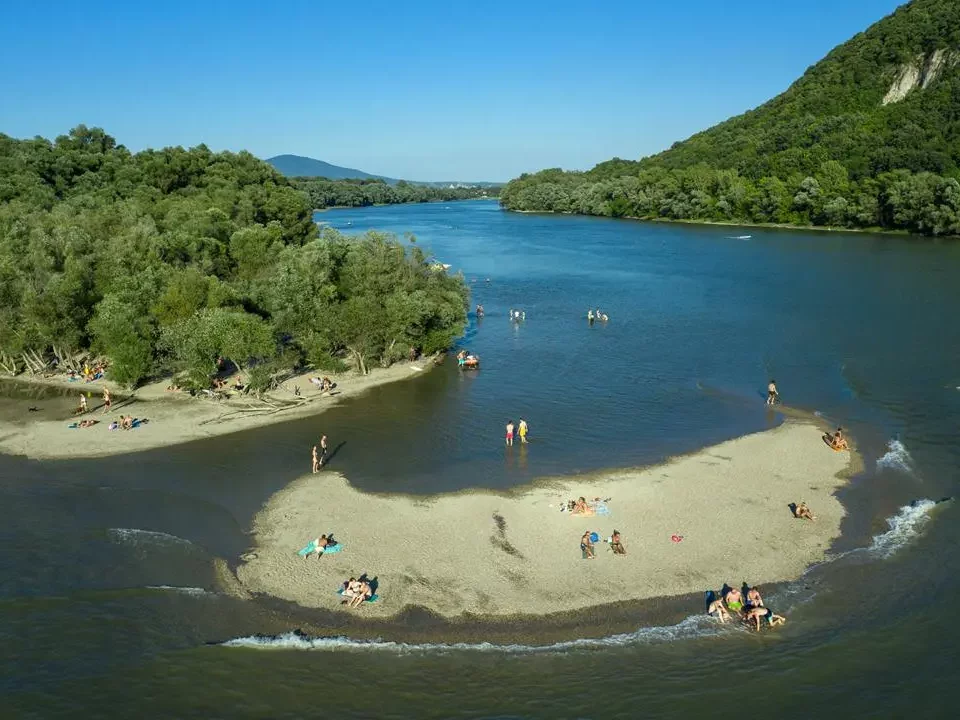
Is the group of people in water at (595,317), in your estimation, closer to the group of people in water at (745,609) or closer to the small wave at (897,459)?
the small wave at (897,459)

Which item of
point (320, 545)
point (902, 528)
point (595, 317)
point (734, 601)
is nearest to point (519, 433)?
point (320, 545)

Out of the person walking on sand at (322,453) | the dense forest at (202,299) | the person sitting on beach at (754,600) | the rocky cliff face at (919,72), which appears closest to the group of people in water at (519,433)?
the person walking on sand at (322,453)

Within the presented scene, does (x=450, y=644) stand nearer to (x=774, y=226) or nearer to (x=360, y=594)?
(x=360, y=594)

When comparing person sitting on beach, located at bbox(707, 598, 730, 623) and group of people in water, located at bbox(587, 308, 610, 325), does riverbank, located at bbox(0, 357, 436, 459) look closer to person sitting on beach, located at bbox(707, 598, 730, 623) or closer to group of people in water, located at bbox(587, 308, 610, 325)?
group of people in water, located at bbox(587, 308, 610, 325)

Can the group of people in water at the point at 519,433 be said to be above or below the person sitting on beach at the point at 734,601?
above

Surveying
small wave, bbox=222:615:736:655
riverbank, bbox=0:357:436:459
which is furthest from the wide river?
riverbank, bbox=0:357:436:459
